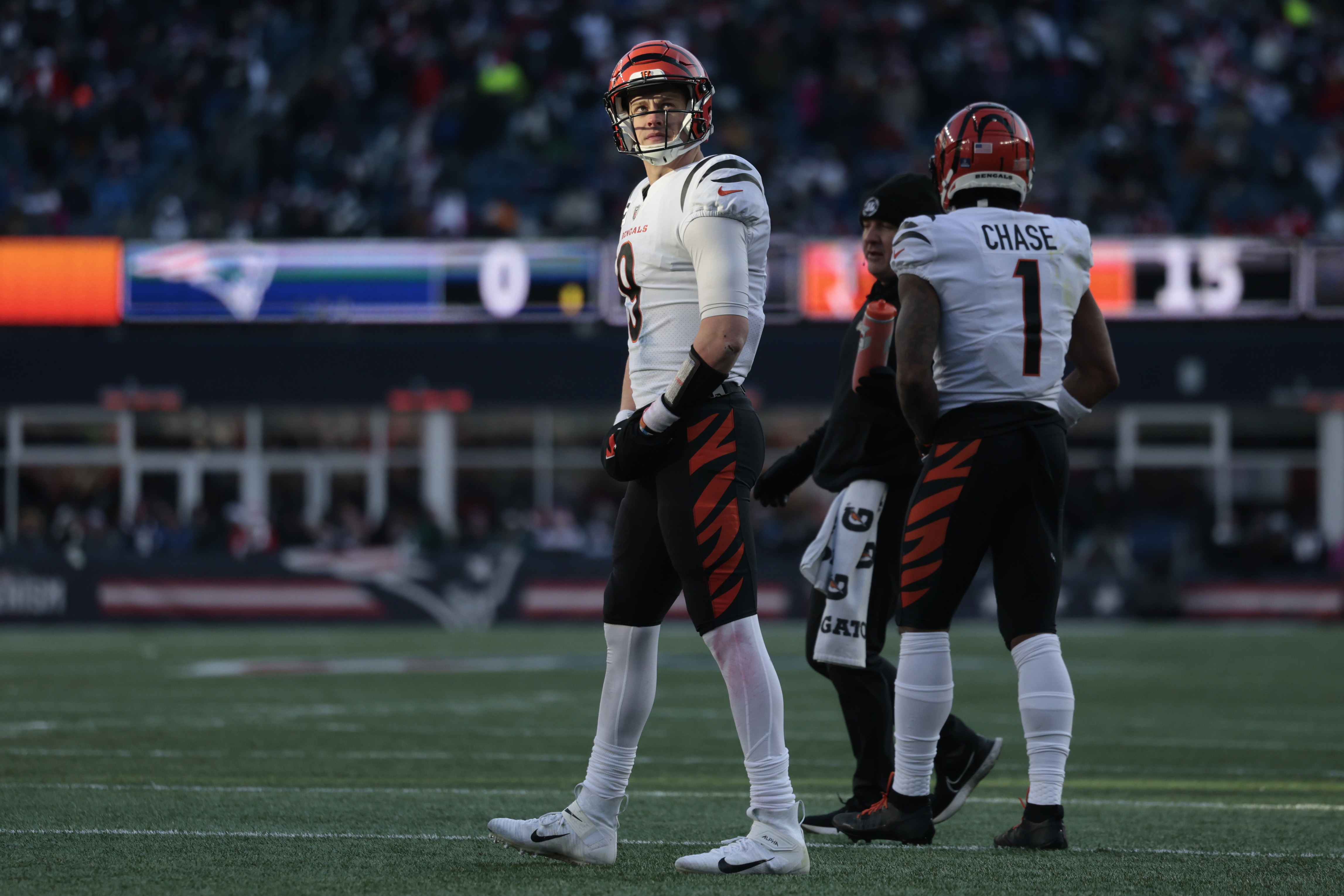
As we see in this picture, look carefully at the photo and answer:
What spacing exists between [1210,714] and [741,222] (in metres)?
6.63

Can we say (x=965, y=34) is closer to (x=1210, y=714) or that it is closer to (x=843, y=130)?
(x=843, y=130)

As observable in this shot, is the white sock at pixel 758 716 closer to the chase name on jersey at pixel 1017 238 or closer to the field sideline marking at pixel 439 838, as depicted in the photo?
the field sideline marking at pixel 439 838

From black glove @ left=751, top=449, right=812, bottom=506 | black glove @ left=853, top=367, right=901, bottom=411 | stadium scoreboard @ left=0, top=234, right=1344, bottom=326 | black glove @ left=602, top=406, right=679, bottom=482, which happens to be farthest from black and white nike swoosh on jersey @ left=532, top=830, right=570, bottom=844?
stadium scoreboard @ left=0, top=234, right=1344, bottom=326

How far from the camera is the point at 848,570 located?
5.43 meters

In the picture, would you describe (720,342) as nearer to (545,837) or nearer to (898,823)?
(545,837)

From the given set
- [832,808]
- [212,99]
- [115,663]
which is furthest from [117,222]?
[832,808]

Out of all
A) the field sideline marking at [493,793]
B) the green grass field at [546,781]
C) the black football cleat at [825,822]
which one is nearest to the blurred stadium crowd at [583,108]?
the green grass field at [546,781]

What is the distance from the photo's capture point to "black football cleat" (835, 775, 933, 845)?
4.88m

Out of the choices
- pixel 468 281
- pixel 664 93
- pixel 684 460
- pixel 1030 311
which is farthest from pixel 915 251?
pixel 468 281

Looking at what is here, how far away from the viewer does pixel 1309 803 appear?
604cm

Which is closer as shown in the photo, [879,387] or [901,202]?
[879,387]

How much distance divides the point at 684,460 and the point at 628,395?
378 millimetres

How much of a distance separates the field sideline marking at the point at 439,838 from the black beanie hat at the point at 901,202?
6.24 feet

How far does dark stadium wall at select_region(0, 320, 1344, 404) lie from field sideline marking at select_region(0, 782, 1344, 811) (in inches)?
724
